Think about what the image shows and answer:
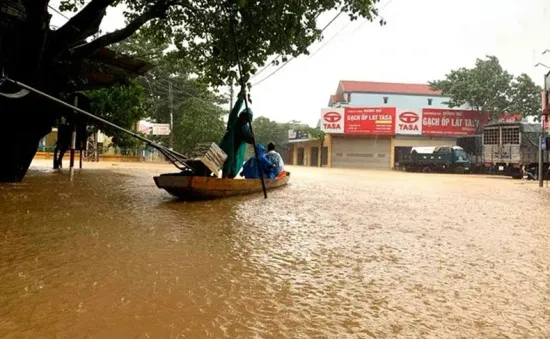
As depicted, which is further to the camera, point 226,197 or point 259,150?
point 259,150

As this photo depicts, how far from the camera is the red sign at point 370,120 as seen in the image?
1273 inches

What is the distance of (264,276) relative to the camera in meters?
2.87

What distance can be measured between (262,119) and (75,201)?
39129 millimetres

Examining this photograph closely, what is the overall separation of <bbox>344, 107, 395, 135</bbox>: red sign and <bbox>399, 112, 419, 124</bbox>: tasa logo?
74 cm

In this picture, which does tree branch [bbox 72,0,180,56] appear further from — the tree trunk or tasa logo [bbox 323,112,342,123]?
tasa logo [bbox 323,112,342,123]

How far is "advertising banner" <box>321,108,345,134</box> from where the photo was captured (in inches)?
1305

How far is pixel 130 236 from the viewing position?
394 centimetres

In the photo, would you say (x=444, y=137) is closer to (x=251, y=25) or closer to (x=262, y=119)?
(x=262, y=119)

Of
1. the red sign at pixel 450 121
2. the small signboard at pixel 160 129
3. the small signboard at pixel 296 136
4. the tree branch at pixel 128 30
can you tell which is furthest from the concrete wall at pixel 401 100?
the tree branch at pixel 128 30

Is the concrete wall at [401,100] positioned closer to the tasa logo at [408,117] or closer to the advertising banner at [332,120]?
the advertising banner at [332,120]

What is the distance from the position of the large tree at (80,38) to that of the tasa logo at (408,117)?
24.0m

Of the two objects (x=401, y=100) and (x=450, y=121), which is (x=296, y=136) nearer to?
(x=401, y=100)

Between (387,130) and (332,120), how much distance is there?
4696 millimetres

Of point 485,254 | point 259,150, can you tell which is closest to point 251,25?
point 259,150
